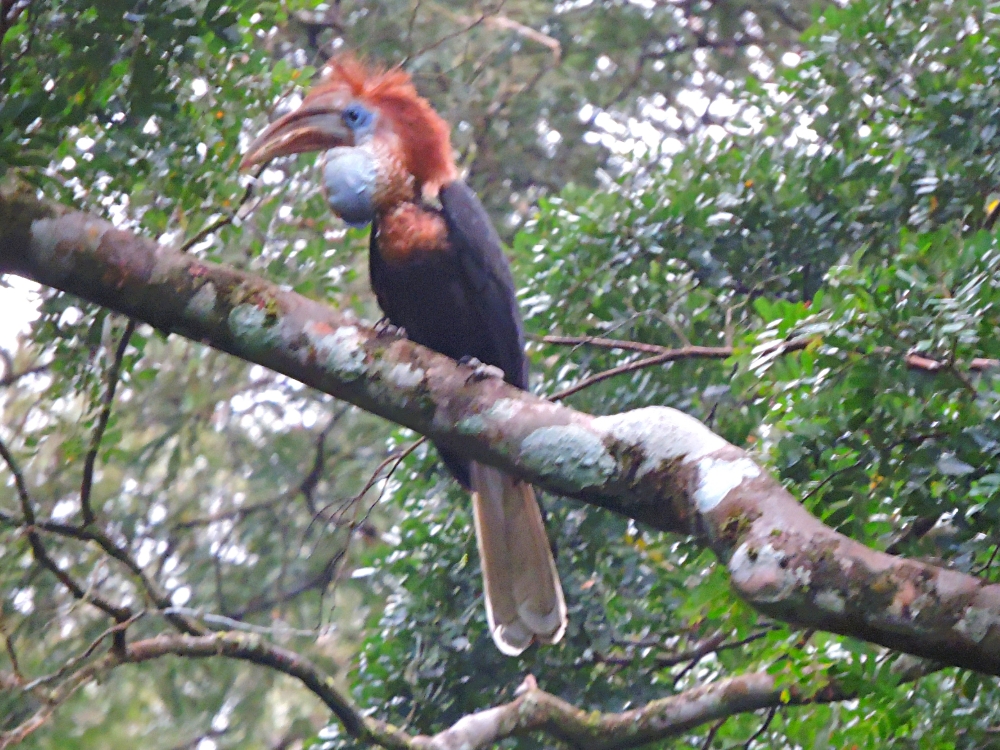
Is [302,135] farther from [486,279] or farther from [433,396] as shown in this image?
[433,396]

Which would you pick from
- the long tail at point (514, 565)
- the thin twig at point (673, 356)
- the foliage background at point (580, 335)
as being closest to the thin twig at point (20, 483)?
the foliage background at point (580, 335)

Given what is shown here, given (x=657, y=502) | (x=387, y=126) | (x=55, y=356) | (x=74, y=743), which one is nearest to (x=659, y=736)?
(x=657, y=502)

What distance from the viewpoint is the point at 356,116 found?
8.95ft

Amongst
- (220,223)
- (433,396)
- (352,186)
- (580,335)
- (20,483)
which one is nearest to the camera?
(433,396)

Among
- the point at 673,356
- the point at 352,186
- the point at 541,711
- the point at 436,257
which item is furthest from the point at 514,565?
the point at 352,186

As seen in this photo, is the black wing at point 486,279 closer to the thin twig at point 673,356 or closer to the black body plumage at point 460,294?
the black body plumage at point 460,294

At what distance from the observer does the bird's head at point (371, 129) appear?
2.65 m

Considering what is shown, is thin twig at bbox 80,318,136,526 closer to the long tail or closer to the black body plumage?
the black body plumage

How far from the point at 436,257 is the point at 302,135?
0.47 meters

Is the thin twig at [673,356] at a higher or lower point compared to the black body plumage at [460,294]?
lower

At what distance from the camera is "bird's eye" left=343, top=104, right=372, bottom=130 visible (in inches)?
107

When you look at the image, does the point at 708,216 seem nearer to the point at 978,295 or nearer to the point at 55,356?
the point at 978,295

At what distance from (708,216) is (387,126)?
97 centimetres

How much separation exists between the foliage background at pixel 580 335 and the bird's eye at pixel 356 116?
295 millimetres
